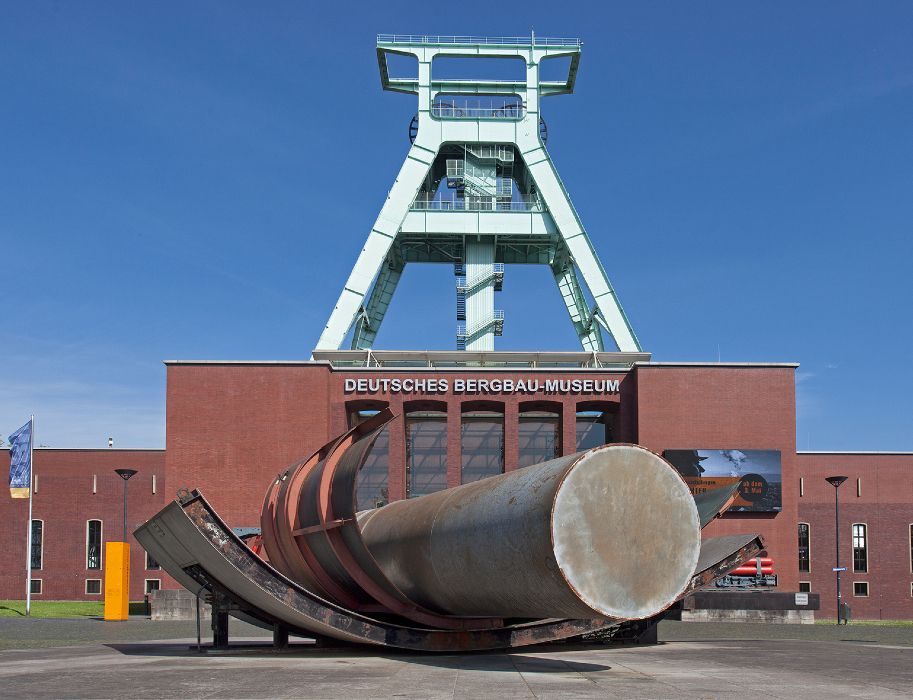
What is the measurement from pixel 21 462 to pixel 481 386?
1522cm

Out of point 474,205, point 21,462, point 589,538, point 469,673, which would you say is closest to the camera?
point 589,538

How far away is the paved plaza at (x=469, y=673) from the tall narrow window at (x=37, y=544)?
123ft

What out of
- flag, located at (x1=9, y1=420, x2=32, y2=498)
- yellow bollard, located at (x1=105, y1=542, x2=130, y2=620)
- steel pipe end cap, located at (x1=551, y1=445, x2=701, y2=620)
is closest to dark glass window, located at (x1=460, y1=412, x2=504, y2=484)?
flag, located at (x1=9, y1=420, x2=32, y2=498)

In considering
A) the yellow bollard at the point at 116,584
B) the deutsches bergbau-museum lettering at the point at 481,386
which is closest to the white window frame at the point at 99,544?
the deutsches bergbau-museum lettering at the point at 481,386

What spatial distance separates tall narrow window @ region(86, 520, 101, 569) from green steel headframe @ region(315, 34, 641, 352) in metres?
15.6

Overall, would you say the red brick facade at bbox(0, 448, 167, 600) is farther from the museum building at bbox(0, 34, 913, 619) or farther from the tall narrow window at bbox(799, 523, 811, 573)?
the tall narrow window at bbox(799, 523, 811, 573)

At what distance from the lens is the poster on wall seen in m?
36.8

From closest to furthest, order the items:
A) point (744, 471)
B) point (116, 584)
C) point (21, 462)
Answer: point (116, 584) → point (21, 462) → point (744, 471)

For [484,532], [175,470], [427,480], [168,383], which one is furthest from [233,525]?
[484,532]

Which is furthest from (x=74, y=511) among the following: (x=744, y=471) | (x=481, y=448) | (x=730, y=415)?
(x=744, y=471)

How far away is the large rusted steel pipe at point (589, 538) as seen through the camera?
9.57m

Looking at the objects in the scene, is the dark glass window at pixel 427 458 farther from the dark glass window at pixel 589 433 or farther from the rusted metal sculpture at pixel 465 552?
the rusted metal sculpture at pixel 465 552

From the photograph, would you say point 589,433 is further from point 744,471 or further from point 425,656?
point 425,656

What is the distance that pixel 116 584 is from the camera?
1197 inches
